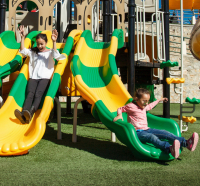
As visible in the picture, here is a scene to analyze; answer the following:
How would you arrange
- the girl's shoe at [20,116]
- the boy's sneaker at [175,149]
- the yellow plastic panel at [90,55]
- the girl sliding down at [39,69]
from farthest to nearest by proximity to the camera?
1. the yellow plastic panel at [90,55]
2. the girl sliding down at [39,69]
3. the girl's shoe at [20,116]
4. the boy's sneaker at [175,149]

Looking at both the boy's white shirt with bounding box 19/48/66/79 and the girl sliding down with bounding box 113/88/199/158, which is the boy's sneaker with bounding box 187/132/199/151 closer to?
the girl sliding down with bounding box 113/88/199/158

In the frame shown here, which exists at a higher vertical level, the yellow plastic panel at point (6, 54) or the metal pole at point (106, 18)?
the metal pole at point (106, 18)

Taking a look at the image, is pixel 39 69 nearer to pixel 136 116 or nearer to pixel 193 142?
pixel 136 116

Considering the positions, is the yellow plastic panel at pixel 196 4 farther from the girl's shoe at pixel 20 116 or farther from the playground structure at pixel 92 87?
the girl's shoe at pixel 20 116

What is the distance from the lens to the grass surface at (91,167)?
7.05 ft

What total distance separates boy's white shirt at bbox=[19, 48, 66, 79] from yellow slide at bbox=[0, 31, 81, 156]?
0.40 ft

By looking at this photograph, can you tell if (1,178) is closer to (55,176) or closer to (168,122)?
(55,176)

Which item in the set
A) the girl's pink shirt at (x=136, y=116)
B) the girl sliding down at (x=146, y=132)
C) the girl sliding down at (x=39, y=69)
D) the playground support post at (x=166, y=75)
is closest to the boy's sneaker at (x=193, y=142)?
the girl sliding down at (x=146, y=132)

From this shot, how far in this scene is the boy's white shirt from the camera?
401cm

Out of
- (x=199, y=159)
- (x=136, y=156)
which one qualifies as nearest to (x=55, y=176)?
(x=136, y=156)

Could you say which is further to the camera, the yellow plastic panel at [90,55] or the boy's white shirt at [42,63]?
the yellow plastic panel at [90,55]

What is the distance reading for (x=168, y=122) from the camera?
3.21 m

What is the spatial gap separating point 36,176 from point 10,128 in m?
1.29

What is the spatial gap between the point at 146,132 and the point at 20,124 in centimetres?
167
